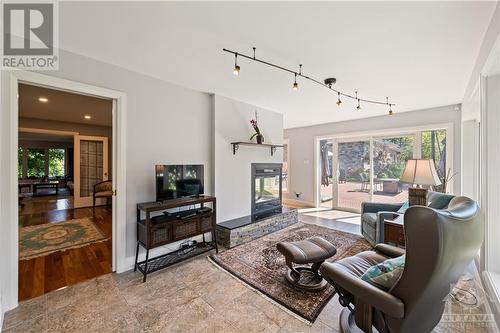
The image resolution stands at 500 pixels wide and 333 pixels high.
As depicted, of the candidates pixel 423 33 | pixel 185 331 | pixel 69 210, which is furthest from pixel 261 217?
pixel 69 210

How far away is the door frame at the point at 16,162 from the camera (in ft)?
6.33

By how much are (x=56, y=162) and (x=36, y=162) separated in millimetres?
741

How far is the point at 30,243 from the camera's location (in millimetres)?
3387

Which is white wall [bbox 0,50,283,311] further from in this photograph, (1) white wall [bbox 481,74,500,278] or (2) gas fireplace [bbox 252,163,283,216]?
(1) white wall [bbox 481,74,500,278]

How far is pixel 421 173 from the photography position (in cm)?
298

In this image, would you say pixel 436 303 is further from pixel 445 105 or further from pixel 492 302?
pixel 445 105

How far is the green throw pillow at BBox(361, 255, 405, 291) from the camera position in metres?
1.27

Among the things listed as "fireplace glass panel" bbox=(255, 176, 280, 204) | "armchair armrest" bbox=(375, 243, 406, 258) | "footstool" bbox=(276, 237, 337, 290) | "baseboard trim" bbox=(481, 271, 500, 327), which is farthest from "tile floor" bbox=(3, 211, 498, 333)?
"fireplace glass panel" bbox=(255, 176, 280, 204)

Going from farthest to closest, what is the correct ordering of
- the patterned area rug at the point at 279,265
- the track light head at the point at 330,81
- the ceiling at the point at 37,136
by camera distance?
the ceiling at the point at 37,136 → the track light head at the point at 330,81 → the patterned area rug at the point at 279,265

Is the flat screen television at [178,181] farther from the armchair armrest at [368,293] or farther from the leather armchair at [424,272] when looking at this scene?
the leather armchair at [424,272]

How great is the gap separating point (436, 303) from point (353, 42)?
2.16 metres

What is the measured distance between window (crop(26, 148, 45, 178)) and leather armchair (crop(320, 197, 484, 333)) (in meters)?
14.4

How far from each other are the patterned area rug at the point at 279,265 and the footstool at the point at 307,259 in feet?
0.24

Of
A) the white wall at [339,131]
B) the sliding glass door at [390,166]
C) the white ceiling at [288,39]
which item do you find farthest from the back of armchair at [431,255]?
the sliding glass door at [390,166]
